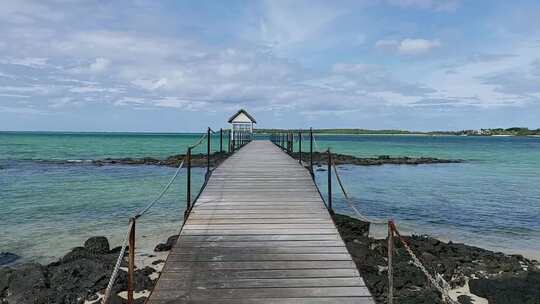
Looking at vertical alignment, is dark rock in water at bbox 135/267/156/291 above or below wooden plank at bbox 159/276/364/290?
below

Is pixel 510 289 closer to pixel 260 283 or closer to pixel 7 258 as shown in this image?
pixel 260 283

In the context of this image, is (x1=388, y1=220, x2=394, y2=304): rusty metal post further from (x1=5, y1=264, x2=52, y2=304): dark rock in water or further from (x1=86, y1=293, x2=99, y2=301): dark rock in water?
(x1=5, y1=264, x2=52, y2=304): dark rock in water

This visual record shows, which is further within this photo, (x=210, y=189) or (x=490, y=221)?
(x=490, y=221)

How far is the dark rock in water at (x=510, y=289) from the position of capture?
8.24 meters

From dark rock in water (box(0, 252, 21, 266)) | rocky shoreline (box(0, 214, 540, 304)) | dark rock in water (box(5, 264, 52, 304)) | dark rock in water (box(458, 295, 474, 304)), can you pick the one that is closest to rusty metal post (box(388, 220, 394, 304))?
rocky shoreline (box(0, 214, 540, 304))

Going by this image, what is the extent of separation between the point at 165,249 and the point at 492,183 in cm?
2352

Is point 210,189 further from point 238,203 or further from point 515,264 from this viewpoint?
point 515,264

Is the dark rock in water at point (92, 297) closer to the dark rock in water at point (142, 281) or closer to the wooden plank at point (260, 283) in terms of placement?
the dark rock in water at point (142, 281)

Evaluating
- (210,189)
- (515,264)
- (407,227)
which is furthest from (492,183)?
(210,189)

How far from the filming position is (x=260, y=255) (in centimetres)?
636

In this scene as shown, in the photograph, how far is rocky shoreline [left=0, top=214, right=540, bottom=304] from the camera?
838 cm

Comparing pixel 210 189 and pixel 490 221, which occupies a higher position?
pixel 210 189

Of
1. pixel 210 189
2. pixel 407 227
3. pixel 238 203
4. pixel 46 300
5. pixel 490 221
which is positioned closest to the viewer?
pixel 46 300

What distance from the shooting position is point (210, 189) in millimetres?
10195
